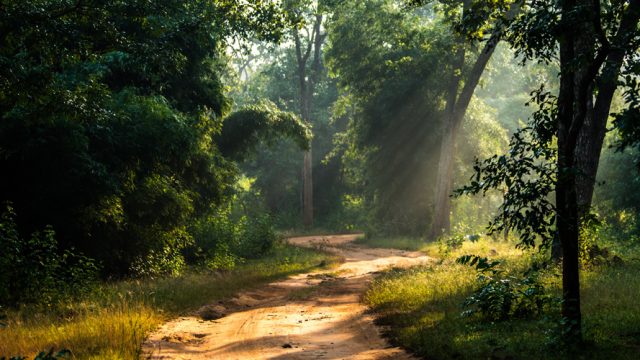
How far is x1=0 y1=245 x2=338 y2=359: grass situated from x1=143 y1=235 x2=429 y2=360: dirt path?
364 millimetres

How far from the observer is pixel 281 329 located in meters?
10.7

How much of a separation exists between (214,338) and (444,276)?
6767mm

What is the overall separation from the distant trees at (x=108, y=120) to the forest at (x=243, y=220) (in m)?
0.05

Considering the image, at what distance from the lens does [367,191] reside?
40.2 m

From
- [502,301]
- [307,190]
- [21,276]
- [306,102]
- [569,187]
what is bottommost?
[502,301]

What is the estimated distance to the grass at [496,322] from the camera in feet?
25.5

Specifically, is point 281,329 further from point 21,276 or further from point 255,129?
point 255,129

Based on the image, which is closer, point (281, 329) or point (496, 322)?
point (496, 322)

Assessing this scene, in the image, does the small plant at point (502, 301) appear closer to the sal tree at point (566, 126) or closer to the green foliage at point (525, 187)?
the sal tree at point (566, 126)

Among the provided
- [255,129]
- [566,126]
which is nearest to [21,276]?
[566,126]

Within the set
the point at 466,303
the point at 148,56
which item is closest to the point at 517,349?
the point at 466,303

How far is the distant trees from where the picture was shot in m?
10.7

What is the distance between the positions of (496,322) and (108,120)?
9571 millimetres

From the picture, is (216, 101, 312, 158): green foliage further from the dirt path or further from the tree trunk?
the tree trunk
